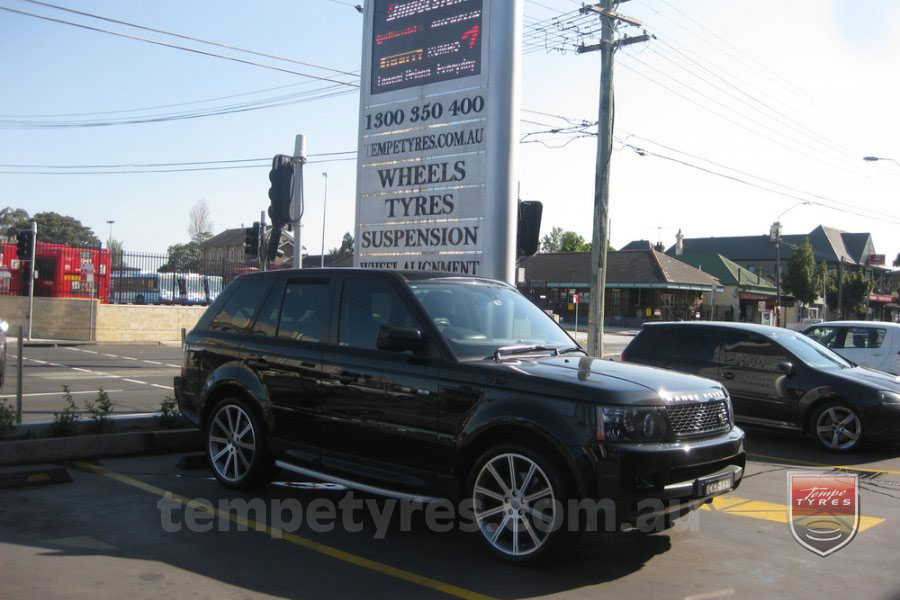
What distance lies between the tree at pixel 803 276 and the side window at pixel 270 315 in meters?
62.6

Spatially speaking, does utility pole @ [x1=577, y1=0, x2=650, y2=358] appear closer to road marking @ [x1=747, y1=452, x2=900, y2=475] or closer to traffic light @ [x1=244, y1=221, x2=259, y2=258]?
traffic light @ [x1=244, y1=221, x2=259, y2=258]

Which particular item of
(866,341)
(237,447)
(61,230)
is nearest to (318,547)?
(237,447)

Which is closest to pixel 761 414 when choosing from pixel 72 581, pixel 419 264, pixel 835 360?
pixel 835 360

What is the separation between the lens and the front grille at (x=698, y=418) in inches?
192

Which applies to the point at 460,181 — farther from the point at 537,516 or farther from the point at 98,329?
the point at 98,329

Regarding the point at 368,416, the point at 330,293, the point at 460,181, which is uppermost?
the point at 460,181

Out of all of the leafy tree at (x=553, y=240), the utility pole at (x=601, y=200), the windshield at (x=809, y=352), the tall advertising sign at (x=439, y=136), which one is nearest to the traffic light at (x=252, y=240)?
the tall advertising sign at (x=439, y=136)

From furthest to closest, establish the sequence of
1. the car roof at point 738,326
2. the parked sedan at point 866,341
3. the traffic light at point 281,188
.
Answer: the parked sedan at point 866,341 → the traffic light at point 281,188 → the car roof at point 738,326

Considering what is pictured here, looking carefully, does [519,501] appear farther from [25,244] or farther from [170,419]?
[25,244]

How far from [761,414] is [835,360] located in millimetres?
1291

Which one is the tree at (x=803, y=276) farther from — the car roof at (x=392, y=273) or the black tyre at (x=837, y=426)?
the car roof at (x=392, y=273)

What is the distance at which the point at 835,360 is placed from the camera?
10555 millimetres

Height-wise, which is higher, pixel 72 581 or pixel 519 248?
pixel 519 248

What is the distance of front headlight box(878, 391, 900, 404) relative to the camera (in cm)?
947
